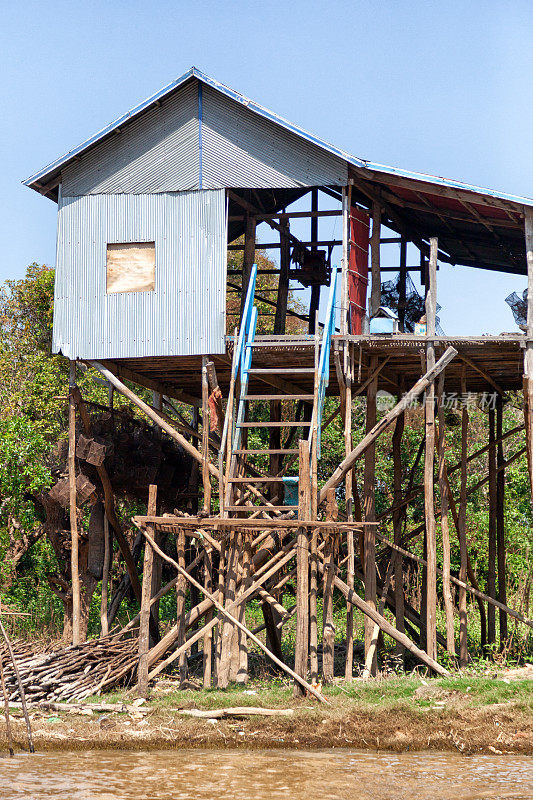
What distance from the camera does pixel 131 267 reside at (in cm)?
1806

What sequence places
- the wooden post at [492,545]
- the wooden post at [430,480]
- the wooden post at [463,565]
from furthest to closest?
1. the wooden post at [492,545]
2. the wooden post at [463,565]
3. the wooden post at [430,480]

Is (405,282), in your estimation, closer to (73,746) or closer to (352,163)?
(352,163)

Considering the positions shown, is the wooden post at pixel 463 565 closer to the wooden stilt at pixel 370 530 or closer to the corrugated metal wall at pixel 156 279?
the wooden stilt at pixel 370 530

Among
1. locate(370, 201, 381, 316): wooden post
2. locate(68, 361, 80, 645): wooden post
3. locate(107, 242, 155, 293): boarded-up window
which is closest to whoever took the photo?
locate(107, 242, 155, 293): boarded-up window

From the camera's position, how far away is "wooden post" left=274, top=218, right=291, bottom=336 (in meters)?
20.2

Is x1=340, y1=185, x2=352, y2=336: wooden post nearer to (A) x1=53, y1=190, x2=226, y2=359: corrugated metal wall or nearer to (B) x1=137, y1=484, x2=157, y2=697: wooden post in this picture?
(A) x1=53, y1=190, x2=226, y2=359: corrugated metal wall

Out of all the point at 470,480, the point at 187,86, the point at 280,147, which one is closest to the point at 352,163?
the point at 280,147

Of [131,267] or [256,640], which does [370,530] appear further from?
[131,267]

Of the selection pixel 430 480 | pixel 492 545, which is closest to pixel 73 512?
pixel 430 480

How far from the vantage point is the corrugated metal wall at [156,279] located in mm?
17562

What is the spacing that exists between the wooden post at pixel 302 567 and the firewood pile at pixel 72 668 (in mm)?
3563

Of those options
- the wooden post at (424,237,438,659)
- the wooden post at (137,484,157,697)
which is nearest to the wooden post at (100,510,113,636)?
the wooden post at (137,484,157,697)

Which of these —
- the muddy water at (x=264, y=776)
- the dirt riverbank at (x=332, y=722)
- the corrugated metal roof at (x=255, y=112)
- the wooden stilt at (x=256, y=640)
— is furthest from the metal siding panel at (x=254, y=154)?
the muddy water at (x=264, y=776)

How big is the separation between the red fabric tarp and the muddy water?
736 centimetres
